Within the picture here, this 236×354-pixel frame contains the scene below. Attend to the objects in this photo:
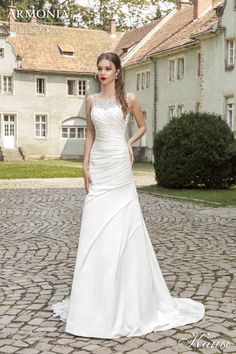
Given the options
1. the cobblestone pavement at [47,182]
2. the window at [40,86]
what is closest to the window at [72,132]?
the window at [40,86]

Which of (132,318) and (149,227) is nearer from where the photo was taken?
(132,318)

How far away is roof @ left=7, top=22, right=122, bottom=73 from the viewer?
40719 millimetres

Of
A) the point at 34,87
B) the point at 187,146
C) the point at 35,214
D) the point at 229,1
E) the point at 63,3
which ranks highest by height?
the point at 63,3

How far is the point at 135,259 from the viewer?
4652 mm

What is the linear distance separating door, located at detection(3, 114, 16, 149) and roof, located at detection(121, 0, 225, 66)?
375 inches

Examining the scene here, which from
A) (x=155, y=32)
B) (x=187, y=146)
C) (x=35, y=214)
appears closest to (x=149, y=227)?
(x=35, y=214)

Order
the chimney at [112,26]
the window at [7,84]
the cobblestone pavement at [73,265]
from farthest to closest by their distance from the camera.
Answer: the chimney at [112,26]
the window at [7,84]
the cobblestone pavement at [73,265]

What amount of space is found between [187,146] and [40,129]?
25720 mm

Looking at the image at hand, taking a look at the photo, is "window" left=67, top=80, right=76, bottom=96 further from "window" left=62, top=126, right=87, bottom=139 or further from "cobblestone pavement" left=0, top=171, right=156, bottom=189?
"cobblestone pavement" left=0, top=171, right=156, bottom=189

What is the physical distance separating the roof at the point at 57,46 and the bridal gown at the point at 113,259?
36437 millimetres

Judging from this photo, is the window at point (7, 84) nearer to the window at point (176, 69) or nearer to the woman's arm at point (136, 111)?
the window at point (176, 69)

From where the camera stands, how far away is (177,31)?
1389 inches

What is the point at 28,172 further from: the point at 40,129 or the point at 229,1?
the point at 40,129

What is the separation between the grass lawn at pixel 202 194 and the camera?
14180 mm
